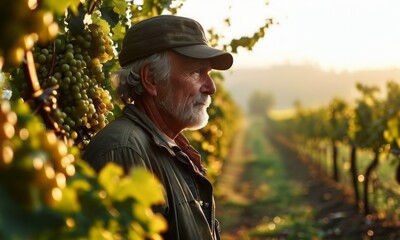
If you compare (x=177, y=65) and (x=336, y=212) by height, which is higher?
(x=177, y=65)

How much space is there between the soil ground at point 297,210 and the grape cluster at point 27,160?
9547mm

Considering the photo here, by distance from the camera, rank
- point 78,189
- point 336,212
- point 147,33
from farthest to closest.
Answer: point 336,212 < point 147,33 < point 78,189

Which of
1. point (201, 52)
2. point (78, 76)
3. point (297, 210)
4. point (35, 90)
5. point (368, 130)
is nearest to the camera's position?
point (35, 90)

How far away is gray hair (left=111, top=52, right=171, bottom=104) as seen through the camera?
292 cm

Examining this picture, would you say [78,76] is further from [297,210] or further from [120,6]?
[297,210]

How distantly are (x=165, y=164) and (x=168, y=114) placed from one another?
40 cm

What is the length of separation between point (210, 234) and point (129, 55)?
966mm

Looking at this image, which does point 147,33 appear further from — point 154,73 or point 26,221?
point 26,221

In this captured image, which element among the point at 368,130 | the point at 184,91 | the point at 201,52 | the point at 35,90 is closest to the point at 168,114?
the point at 184,91

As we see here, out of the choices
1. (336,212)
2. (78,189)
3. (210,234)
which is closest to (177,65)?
(210,234)

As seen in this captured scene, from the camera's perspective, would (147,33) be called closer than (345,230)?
Yes

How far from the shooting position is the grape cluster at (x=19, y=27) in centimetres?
103

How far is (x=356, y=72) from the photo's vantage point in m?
167

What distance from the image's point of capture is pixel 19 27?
1.06m
